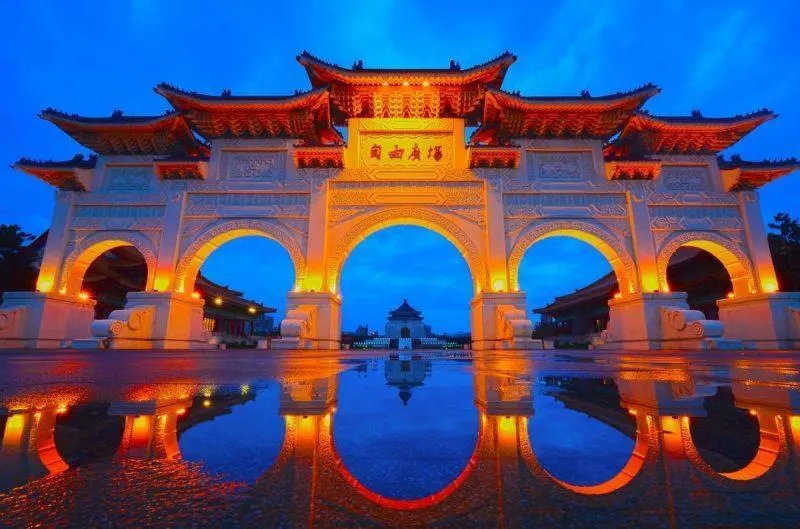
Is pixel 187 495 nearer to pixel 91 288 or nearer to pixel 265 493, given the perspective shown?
pixel 265 493

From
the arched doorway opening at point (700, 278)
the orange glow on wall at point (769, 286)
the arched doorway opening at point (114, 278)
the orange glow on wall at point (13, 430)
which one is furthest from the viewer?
the arched doorway opening at point (700, 278)

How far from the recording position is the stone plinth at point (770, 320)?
10.0m

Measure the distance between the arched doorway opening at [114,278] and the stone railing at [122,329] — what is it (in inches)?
203

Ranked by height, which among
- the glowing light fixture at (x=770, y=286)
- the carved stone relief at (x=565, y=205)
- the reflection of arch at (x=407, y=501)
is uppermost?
Result: the carved stone relief at (x=565, y=205)

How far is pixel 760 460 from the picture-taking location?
65 centimetres

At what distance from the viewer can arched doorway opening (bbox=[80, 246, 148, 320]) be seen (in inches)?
549

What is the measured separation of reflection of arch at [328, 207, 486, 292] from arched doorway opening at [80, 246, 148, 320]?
8.51m

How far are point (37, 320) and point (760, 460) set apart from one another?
46.3ft

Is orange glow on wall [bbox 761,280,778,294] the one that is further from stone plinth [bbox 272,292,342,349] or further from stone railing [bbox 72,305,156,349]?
stone railing [bbox 72,305,156,349]

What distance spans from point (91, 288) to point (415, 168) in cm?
1281

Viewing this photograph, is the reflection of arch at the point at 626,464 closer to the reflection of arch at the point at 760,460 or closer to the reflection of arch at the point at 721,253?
the reflection of arch at the point at 760,460

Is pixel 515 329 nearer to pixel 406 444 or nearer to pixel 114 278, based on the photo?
pixel 406 444

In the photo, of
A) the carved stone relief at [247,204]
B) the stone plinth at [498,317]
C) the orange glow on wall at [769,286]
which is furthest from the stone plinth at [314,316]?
the orange glow on wall at [769,286]

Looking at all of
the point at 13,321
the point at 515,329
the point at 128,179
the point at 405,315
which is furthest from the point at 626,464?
the point at 405,315
